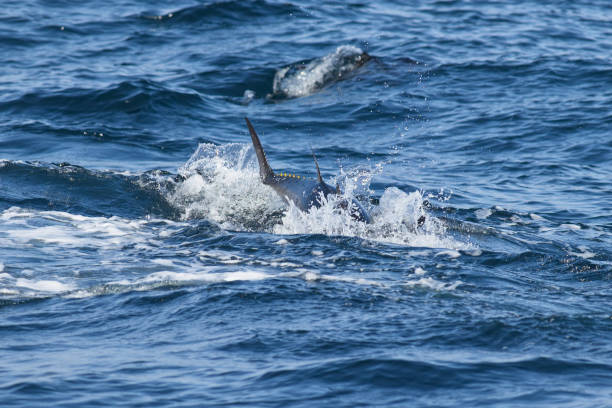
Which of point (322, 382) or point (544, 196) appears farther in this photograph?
point (544, 196)

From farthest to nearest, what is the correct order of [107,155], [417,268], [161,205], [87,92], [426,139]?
[87,92], [426,139], [107,155], [161,205], [417,268]

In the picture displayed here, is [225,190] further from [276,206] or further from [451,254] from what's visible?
[451,254]

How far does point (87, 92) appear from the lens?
17.9 metres

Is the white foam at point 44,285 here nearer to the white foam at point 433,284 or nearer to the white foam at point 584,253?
the white foam at point 433,284

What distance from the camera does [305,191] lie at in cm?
1119

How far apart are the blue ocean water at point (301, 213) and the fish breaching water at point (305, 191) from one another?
17 cm

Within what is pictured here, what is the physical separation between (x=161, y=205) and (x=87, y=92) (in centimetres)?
655

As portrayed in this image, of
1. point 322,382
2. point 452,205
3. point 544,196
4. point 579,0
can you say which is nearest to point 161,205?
point 452,205

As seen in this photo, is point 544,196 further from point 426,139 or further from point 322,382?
point 322,382

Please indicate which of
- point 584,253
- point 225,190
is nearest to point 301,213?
point 225,190

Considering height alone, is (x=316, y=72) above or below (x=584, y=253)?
above

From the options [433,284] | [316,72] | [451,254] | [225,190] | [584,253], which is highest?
[316,72]

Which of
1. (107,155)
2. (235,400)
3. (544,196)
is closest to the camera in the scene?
(235,400)

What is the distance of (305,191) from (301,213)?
43 cm
